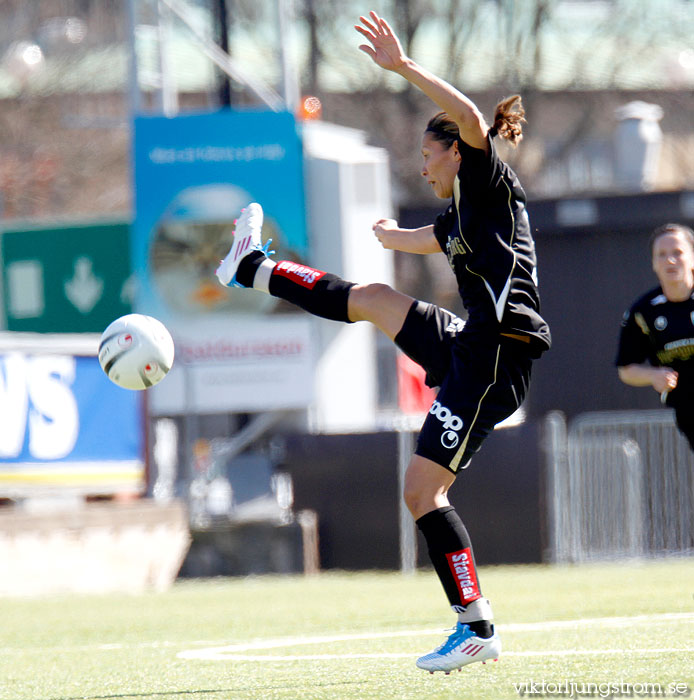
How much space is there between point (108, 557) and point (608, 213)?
9.36 m

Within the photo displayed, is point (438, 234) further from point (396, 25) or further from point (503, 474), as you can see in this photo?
point (396, 25)

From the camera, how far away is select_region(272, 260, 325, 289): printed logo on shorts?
644 cm

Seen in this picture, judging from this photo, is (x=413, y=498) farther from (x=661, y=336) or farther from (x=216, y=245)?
(x=216, y=245)

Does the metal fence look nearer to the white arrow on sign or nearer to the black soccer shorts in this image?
the black soccer shorts

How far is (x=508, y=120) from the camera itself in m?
5.90

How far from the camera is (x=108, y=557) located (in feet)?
44.1

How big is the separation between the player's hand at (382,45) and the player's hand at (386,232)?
1132 mm

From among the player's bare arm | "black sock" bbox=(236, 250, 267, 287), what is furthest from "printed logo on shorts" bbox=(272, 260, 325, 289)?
the player's bare arm

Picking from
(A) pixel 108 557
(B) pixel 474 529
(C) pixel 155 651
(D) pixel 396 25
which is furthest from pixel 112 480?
(D) pixel 396 25

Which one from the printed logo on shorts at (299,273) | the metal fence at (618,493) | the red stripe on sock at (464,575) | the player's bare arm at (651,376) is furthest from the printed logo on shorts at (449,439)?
the metal fence at (618,493)

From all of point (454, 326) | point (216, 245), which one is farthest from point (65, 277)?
point (454, 326)

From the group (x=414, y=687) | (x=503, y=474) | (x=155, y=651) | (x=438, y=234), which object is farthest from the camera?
(x=503, y=474)

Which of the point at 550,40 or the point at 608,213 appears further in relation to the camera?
the point at 550,40

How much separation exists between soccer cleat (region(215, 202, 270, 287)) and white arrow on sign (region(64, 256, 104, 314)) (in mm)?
19018
